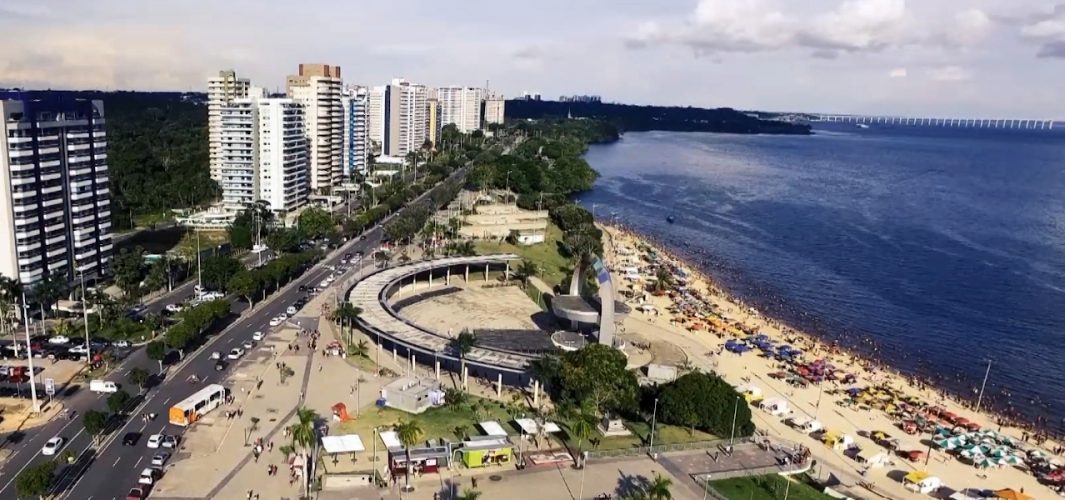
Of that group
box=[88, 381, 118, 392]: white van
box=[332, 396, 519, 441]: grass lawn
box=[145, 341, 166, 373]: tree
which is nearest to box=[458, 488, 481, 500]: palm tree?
box=[332, 396, 519, 441]: grass lawn

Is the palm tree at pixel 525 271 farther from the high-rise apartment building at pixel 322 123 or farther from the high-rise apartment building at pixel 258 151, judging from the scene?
the high-rise apartment building at pixel 322 123

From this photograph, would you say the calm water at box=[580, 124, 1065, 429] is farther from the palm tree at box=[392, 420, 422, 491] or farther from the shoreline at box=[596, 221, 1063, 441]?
the palm tree at box=[392, 420, 422, 491]

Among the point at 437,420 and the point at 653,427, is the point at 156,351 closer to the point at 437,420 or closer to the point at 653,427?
the point at 437,420

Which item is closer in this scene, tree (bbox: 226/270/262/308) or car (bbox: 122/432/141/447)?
car (bbox: 122/432/141/447)

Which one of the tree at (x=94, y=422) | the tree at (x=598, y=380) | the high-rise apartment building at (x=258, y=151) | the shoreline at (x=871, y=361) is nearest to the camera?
the tree at (x=94, y=422)

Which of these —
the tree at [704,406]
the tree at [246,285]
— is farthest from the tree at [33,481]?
the tree at [704,406]

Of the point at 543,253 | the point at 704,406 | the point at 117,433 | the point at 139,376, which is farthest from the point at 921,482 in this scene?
the point at 543,253
